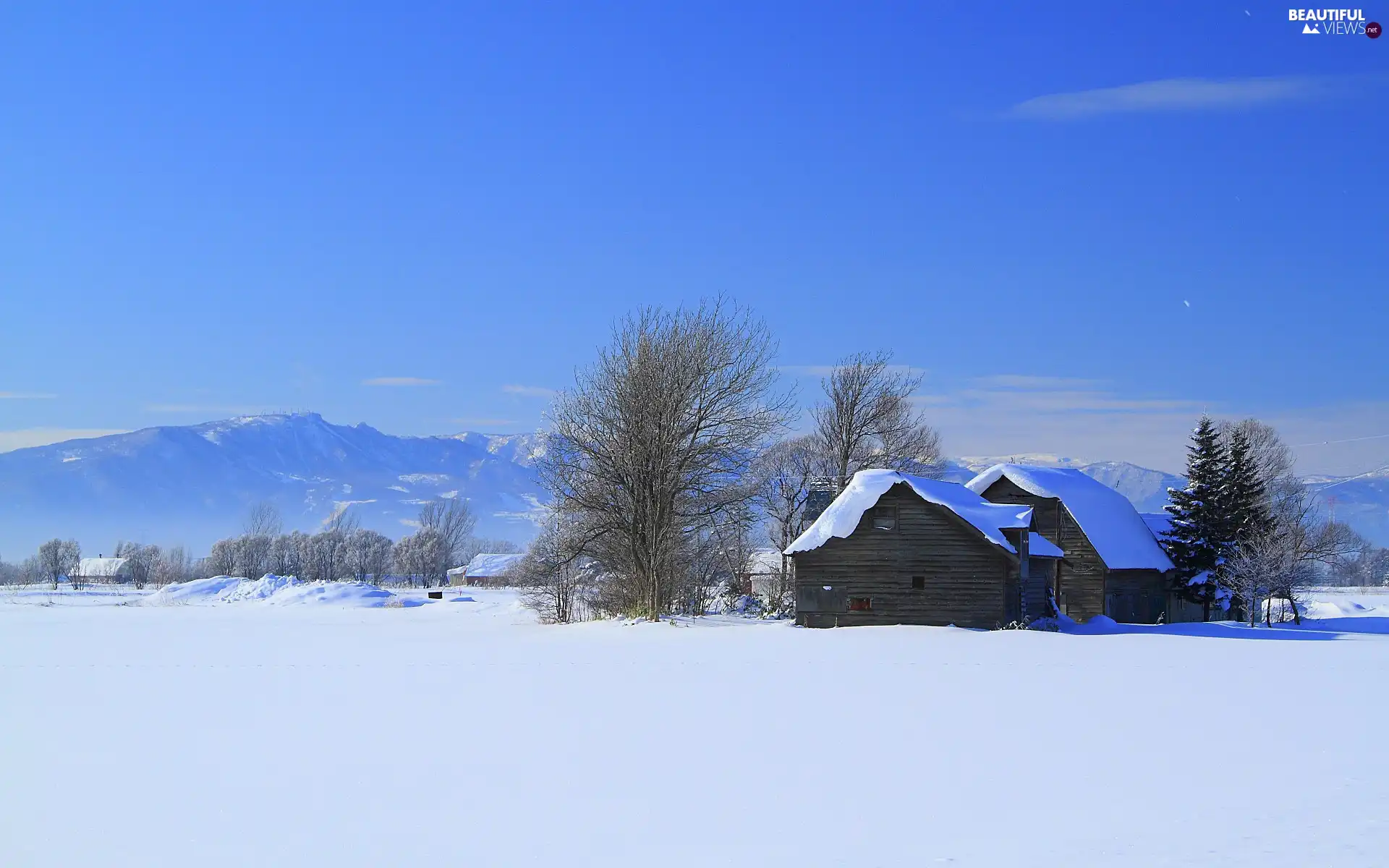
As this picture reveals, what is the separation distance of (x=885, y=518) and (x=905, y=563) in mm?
1715

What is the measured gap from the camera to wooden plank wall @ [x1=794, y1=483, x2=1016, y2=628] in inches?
1647

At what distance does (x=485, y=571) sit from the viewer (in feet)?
559

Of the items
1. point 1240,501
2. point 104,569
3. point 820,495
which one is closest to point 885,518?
point 820,495

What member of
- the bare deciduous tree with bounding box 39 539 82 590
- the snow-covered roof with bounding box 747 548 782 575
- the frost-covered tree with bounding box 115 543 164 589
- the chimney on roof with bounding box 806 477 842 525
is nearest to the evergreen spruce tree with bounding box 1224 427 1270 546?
the chimney on roof with bounding box 806 477 842 525

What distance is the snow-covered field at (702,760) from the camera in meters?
11.7

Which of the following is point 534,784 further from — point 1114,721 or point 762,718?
point 1114,721

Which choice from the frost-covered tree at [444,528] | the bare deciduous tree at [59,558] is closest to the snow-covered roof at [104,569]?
the bare deciduous tree at [59,558]

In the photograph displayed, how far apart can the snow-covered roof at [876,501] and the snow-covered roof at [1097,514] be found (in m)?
9.64

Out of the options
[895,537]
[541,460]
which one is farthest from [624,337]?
[895,537]

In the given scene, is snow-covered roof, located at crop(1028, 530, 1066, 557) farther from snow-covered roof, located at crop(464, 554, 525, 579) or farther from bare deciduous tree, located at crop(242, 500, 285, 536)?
bare deciduous tree, located at crop(242, 500, 285, 536)

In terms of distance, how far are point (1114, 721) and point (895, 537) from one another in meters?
23.8

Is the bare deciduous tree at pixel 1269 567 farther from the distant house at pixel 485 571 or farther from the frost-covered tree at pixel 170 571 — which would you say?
the frost-covered tree at pixel 170 571

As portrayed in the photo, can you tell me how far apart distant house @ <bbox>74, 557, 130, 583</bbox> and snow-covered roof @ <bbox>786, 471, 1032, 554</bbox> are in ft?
419

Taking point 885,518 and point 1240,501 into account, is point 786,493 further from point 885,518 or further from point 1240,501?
point 1240,501
